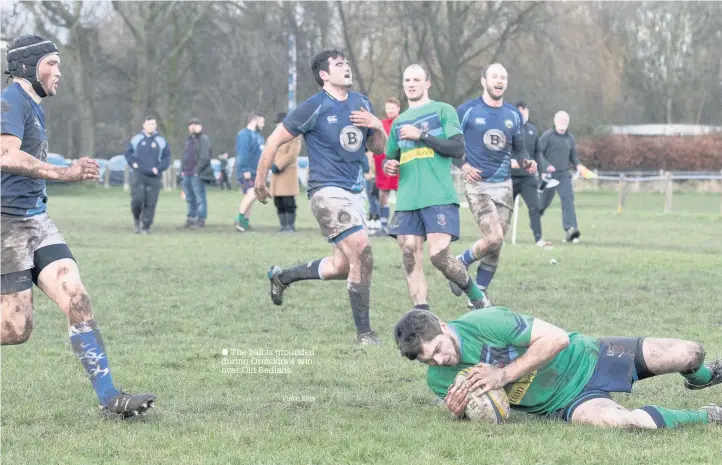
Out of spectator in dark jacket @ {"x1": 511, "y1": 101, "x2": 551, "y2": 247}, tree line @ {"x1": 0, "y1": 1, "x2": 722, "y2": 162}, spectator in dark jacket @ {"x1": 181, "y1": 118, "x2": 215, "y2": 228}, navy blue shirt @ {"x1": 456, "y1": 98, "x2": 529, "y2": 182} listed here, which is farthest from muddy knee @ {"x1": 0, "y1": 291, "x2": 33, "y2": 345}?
tree line @ {"x1": 0, "y1": 1, "x2": 722, "y2": 162}

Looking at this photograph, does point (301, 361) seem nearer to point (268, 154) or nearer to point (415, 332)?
point (268, 154)

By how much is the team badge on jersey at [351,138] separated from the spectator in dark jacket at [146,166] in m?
11.1

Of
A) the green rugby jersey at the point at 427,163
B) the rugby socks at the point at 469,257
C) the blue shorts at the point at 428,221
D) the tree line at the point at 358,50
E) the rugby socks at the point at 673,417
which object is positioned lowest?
the rugby socks at the point at 673,417

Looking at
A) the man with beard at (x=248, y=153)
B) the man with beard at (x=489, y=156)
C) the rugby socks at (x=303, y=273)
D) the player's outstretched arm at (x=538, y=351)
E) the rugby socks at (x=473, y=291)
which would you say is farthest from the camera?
the man with beard at (x=248, y=153)

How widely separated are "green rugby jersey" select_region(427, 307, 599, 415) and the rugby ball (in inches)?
3.5

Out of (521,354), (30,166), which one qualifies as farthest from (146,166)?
(521,354)

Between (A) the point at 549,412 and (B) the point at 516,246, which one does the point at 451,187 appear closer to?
(A) the point at 549,412

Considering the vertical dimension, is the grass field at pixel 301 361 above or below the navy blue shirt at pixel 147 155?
below

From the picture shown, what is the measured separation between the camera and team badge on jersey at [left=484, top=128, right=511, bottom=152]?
A: 10.8 m

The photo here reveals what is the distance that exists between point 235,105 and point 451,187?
4404cm

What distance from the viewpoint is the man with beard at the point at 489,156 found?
1066 centimetres

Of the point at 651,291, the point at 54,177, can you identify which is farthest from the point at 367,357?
the point at 651,291

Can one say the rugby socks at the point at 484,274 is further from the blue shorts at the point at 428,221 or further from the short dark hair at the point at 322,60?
the short dark hair at the point at 322,60


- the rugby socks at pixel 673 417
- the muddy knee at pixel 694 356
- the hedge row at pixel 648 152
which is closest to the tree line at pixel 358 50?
the hedge row at pixel 648 152
